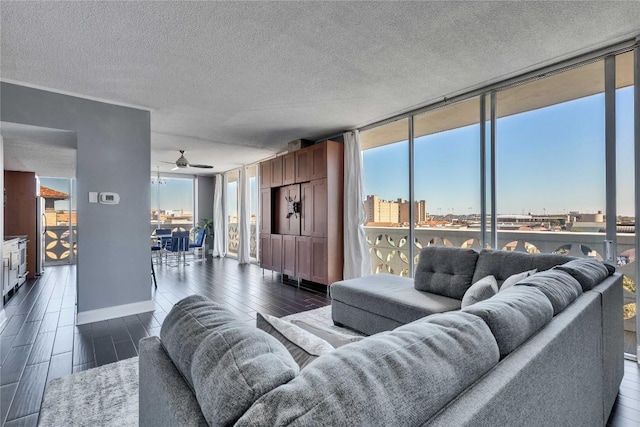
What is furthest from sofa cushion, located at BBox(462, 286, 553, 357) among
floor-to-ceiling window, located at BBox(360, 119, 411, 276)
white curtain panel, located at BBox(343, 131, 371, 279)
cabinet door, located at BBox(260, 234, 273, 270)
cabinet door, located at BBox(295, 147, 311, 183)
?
cabinet door, located at BBox(260, 234, 273, 270)

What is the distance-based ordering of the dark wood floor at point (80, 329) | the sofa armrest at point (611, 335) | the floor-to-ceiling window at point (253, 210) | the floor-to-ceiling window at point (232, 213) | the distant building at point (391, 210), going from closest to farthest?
the sofa armrest at point (611, 335) < the dark wood floor at point (80, 329) < the distant building at point (391, 210) < the floor-to-ceiling window at point (253, 210) < the floor-to-ceiling window at point (232, 213)

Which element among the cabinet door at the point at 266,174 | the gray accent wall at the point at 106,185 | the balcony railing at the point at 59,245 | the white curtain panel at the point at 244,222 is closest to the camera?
the gray accent wall at the point at 106,185

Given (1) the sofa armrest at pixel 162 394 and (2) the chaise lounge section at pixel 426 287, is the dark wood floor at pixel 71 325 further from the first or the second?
(1) the sofa armrest at pixel 162 394

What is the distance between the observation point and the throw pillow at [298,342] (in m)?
0.89

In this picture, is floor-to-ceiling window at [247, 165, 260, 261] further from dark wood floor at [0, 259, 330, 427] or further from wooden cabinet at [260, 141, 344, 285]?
wooden cabinet at [260, 141, 344, 285]

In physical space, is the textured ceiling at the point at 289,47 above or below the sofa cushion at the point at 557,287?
above

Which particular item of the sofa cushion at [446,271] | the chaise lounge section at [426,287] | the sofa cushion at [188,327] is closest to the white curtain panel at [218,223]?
the chaise lounge section at [426,287]

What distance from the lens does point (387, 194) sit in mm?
4523

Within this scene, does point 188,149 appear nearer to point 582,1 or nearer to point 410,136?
point 410,136

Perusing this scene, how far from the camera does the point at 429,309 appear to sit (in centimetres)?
247

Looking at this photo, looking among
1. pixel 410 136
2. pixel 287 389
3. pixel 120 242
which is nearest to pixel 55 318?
pixel 120 242

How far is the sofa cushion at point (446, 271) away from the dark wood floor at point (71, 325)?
1.61 meters

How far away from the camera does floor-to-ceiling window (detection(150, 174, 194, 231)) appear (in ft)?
29.5

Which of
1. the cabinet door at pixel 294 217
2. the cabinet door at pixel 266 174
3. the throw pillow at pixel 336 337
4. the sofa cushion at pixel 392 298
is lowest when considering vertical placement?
the sofa cushion at pixel 392 298
